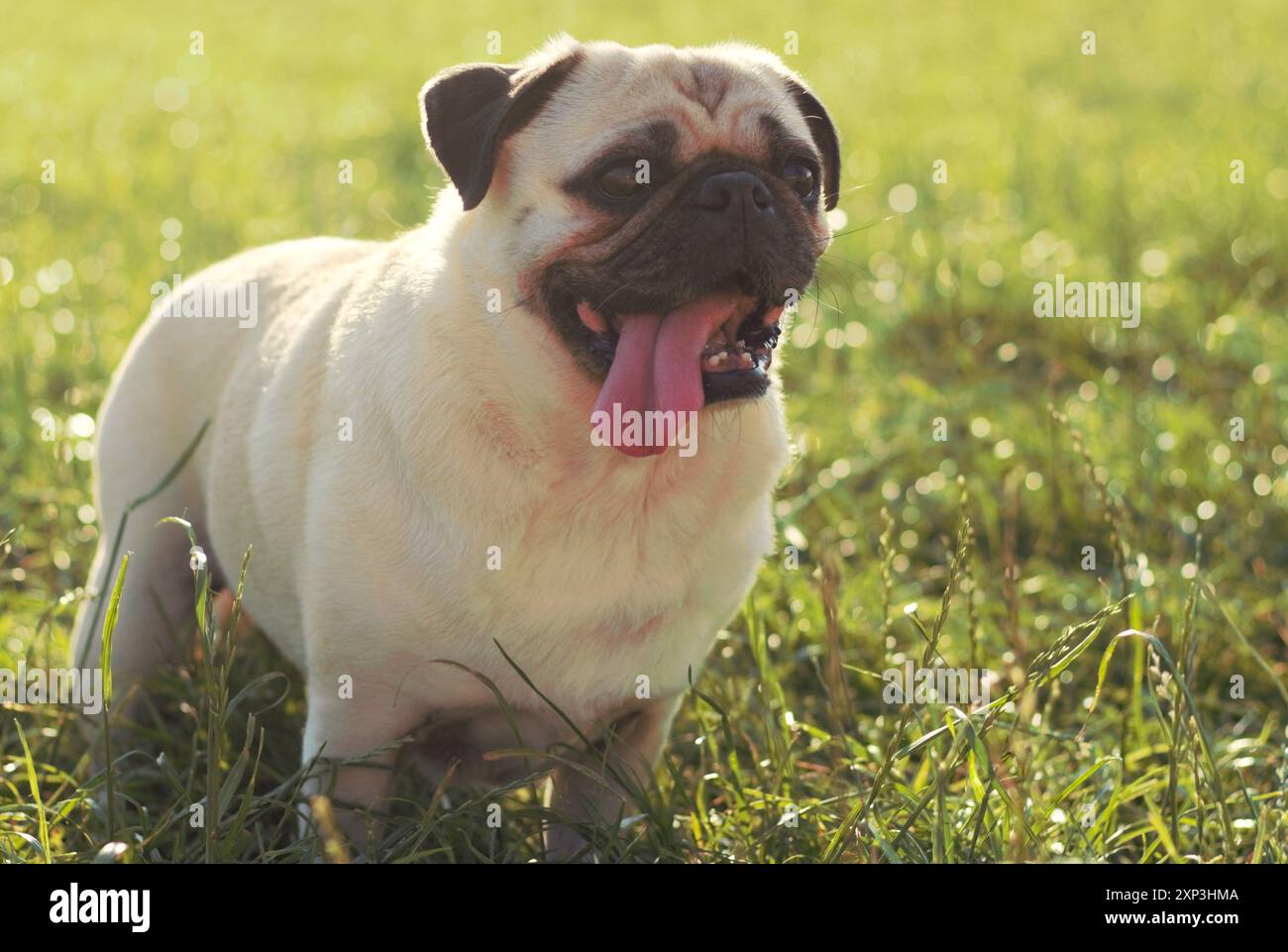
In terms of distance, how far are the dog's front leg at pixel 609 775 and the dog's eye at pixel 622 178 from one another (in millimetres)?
1162

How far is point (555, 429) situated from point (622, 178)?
0.55 m

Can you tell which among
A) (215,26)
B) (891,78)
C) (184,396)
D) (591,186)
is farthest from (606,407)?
(215,26)

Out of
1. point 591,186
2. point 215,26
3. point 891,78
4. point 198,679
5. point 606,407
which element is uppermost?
point 215,26

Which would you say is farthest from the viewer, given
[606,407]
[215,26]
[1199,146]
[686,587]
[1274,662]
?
[215,26]

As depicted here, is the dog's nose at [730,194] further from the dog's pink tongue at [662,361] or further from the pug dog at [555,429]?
the dog's pink tongue at [662,361]

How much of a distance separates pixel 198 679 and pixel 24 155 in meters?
6.75

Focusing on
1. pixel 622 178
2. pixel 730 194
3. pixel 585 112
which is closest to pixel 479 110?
pixel 585 112

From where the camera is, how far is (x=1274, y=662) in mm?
4227

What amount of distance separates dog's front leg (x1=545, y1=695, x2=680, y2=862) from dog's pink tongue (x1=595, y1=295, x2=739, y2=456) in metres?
0.73

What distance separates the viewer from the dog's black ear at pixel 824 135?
3.46 m

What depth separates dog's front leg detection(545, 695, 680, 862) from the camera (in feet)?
10.6

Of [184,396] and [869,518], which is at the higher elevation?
[184,396]

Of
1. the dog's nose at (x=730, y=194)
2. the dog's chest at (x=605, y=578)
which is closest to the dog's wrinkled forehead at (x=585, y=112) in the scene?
the dog's nose at (x=730, y=194)
